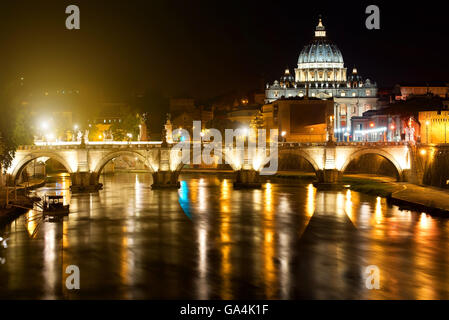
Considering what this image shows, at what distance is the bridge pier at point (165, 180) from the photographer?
58781 mm

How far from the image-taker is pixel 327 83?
161m

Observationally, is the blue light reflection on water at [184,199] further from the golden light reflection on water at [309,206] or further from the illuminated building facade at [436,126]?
the illuminated building facade at [436,126]

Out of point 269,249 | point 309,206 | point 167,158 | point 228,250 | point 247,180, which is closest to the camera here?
point 228,250

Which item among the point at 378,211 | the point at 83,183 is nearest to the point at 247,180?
the point at 83,183

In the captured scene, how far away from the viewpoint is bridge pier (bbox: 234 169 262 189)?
5947 cm

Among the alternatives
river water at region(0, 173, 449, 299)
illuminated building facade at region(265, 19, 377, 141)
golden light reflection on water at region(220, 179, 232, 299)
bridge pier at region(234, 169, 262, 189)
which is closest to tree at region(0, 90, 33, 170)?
river water at region(0, 173, 449, 299)

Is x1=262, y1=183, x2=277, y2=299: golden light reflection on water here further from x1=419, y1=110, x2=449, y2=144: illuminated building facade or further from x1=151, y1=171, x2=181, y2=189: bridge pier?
x1=419, y1=110, x2=449, y2=144: illuminated building facade

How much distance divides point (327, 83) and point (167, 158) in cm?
10874

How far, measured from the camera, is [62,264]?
28922mm

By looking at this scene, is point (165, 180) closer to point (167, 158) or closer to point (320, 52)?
point (167, 158)

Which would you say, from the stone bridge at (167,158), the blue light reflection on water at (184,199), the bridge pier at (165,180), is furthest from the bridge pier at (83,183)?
the blue light reflection on water at (184,199)
